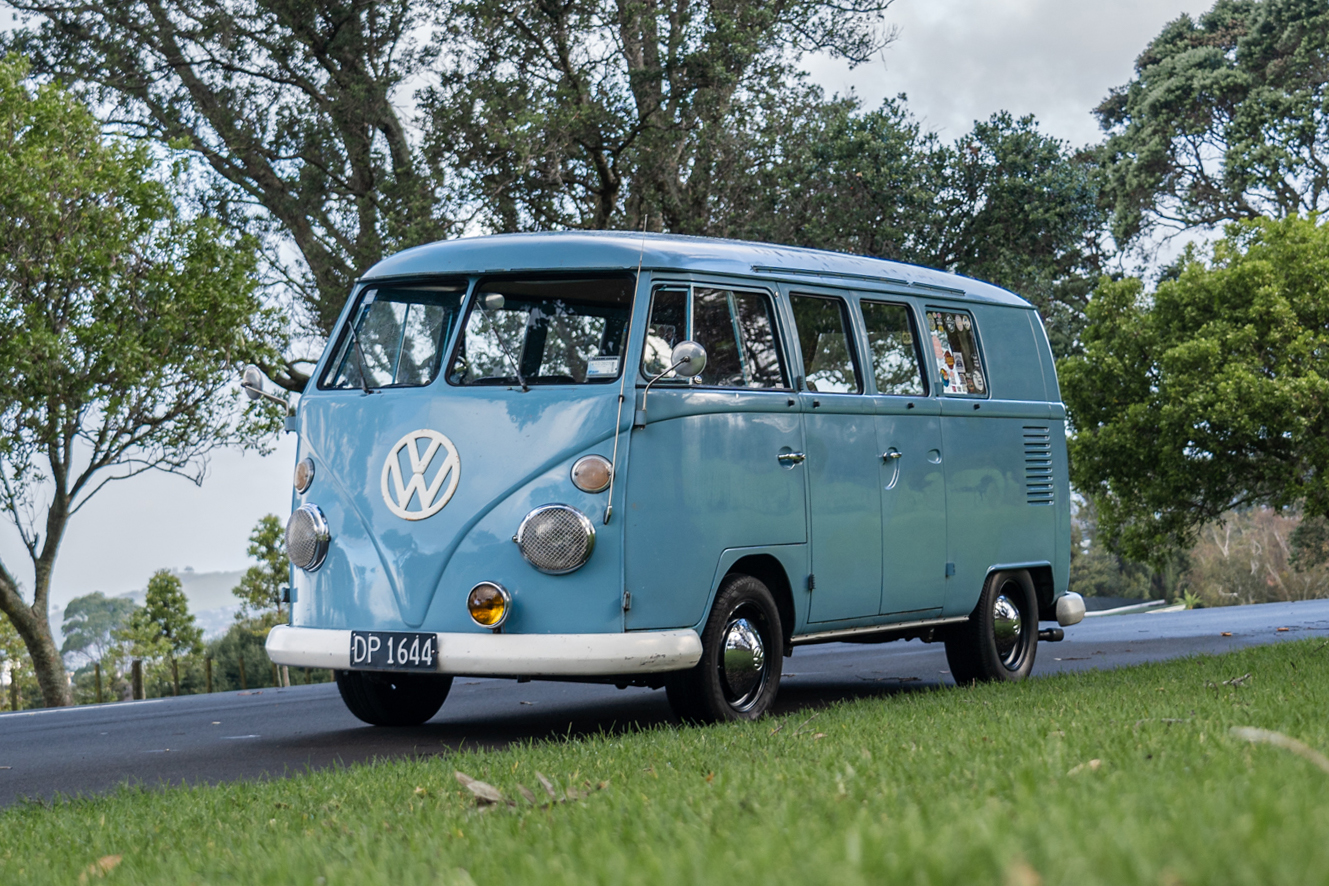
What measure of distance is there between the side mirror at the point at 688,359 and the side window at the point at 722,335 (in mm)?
276

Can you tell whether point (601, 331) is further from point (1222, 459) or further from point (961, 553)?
point (1222, 459)

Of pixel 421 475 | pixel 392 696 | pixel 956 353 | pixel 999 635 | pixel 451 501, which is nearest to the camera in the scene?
pixel 451 501

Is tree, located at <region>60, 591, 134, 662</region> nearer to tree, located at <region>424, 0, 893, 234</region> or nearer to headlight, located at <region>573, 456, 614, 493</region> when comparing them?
tree, located at <region>424, 0, 893, 234</region>

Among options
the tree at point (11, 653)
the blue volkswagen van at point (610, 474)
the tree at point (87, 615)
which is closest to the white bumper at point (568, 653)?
the blue volkswagen van at point (610, 474)

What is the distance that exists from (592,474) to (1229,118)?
3125 cm

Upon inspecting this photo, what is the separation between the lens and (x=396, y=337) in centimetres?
813

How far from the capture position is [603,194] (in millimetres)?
21906

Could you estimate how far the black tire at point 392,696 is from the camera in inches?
341

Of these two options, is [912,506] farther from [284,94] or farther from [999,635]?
[284,94]

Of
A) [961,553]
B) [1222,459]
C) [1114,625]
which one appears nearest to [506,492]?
[961,553]

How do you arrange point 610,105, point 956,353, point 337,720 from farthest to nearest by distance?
point 610,105 → point 956,353 → point 337,720

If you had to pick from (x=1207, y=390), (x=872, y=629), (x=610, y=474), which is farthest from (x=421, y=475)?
(x=1207, y=390)

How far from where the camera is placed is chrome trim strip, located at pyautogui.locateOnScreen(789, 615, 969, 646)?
8.38 m

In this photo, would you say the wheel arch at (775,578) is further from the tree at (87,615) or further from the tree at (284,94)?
the tree at (87,615)
